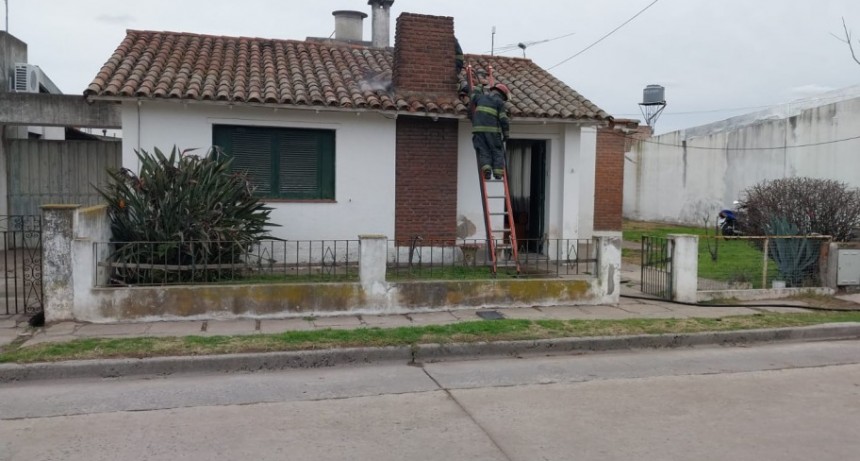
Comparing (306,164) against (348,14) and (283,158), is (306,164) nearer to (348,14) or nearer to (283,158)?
(283,158)

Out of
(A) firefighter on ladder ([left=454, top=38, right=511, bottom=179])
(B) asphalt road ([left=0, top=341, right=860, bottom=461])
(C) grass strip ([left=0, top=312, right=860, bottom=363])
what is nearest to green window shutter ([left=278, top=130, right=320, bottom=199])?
(A) firefighter on ladder ([left=454, top=38, right=511, bottom=179])

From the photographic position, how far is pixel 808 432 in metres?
5.24

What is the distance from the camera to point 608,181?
16.9 metres

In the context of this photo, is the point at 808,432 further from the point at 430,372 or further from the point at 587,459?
the point at 430,372

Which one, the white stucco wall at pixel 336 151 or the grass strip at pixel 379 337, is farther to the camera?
the white stucco wall at pixel 336 151

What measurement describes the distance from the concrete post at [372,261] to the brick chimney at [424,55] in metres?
4.03

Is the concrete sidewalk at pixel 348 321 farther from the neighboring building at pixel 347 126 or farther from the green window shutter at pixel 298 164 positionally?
the green window shutter at pixel 298 164

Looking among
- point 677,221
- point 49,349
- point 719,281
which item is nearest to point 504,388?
point 49,349

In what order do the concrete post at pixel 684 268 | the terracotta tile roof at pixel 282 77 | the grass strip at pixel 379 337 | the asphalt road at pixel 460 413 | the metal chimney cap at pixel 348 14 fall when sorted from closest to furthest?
the asphalt road at pixel 460 413, the grass strip at pixel 379 337, the concrete post at pixel 684 268, the terracotta tile roof at pixel 282 77, the metal chimney cap at pixel 348 14

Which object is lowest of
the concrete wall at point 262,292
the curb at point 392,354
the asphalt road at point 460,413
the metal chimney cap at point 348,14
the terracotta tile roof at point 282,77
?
the asphalt road at point 460,413

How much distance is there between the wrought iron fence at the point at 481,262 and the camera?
9.91 meters

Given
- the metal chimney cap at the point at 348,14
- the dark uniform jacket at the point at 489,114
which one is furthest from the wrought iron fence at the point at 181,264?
the metal chimney cap at the point at 348,14

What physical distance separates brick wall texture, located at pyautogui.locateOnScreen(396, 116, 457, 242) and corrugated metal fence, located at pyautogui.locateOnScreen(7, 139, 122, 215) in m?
6.43

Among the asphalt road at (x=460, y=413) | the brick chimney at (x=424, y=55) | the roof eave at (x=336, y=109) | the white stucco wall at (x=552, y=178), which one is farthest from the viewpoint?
the white stucco wall at (x=552, y=178)
